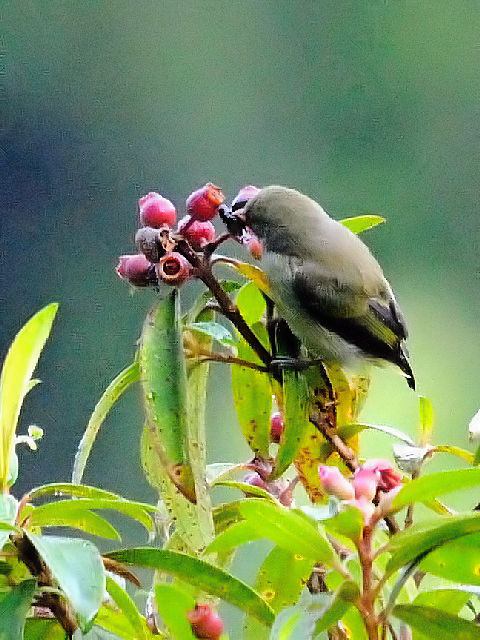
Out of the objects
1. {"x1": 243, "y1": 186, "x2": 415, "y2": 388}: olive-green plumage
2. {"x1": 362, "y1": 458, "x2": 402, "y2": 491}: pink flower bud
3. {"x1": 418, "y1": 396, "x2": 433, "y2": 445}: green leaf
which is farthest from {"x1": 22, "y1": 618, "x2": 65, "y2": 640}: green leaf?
{"x1": 243, "y1": 186, "x2": 415, "y2": 388}: olive-green plumage

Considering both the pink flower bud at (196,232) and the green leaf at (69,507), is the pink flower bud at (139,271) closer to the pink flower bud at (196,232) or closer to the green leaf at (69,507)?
the pink flower bud at (196,232)

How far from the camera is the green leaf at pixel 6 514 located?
463mm

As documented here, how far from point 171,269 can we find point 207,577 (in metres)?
0.19

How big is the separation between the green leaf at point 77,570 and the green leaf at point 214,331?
0.60 feet

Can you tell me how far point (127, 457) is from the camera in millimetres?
1750

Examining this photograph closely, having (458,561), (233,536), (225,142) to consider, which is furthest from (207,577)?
(225,142)

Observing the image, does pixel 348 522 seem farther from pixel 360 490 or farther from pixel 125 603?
pixel 125 603

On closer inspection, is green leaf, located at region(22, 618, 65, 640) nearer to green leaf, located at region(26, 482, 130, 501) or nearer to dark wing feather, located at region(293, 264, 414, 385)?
green leaf, located at region(26, 482, 130, 501)

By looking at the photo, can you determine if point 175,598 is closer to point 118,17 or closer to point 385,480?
point 385,480

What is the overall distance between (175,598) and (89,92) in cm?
154

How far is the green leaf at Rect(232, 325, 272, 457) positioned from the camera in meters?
0.70

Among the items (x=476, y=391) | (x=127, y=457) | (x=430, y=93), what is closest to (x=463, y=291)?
(x=476, y=391)

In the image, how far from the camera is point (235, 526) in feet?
1.68

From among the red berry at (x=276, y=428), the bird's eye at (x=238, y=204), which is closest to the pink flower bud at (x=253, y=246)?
the bird's eye at (x=238, y=204)
